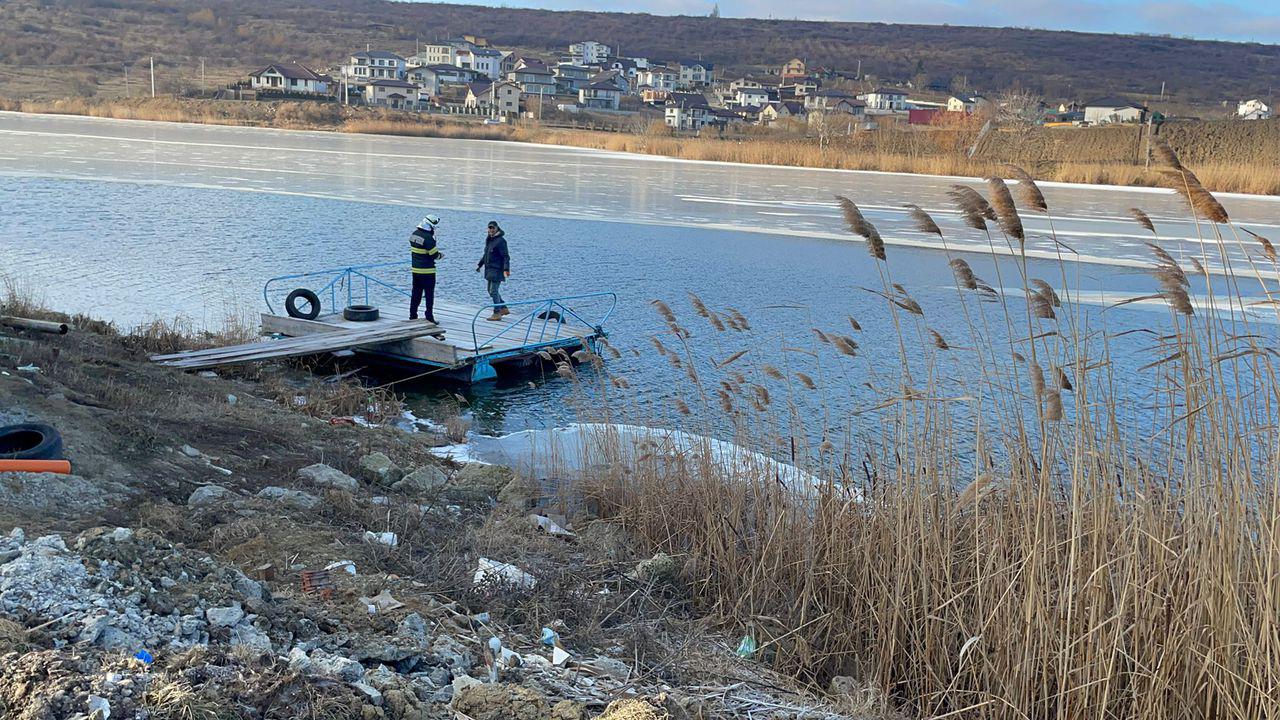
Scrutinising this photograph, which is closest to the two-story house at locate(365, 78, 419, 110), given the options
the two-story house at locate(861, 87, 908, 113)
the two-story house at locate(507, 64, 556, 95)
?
the two-story house at locate(507, 64, 556, 95)

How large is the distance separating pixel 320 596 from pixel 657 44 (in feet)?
621

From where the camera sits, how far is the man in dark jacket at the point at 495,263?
46.3ft

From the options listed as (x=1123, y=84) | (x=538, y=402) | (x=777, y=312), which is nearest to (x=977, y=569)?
(x=538, y=402)

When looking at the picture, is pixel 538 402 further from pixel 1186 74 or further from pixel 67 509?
pixel 1186 74

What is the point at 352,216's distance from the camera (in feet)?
81.2

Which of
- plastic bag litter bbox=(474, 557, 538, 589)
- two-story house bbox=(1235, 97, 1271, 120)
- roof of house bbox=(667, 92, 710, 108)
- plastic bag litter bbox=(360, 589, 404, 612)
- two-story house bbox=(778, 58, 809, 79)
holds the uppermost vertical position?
two-story house bbox=(778, 58, 809, 79)

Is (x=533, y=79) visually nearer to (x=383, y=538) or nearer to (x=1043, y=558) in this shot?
(x=383, y=538)

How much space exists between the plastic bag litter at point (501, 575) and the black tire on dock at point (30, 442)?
2.40 meters

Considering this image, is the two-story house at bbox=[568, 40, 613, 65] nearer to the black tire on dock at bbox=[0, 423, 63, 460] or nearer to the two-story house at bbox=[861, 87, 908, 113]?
the two-story house at bbox=[861, 87, 908, 113]

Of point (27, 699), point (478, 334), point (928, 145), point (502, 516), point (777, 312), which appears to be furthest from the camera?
point (928, 145)

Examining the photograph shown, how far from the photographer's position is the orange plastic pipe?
17.1 ft

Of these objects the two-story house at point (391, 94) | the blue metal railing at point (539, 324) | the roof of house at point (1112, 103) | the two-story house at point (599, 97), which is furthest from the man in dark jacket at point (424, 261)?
the two-story house at point (599, 97)

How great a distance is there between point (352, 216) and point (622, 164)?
2195 cm

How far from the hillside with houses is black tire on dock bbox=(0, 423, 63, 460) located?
67.4 meters
